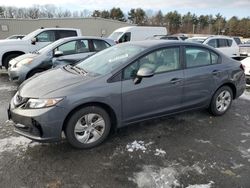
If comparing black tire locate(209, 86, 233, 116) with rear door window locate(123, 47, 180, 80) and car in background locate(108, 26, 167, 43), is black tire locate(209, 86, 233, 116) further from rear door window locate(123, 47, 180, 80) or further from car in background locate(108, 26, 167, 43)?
car in background locate(108, 26, 167, 43)

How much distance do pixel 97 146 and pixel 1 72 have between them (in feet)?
25.2

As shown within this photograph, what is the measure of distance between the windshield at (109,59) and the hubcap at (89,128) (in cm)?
70

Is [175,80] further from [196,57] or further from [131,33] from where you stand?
[131,33]

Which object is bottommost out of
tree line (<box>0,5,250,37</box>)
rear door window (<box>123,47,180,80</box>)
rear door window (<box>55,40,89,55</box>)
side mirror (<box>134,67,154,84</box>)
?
side mirror (<box>134,67,154,84</box>)

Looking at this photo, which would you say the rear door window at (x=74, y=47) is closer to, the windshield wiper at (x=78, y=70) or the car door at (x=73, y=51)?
the car door at (x=73, y=51)

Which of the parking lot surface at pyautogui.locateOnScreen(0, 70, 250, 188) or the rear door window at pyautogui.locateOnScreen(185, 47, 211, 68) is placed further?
the rear door window at pyautogui.locateOnScreen(185, 47, 211, 68)

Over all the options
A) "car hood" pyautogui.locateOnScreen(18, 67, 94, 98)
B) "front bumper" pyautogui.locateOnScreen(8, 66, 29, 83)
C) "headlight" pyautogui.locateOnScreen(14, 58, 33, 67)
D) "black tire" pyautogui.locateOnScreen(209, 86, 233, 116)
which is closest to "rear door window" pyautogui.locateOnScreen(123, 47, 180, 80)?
"car hood" pyautogui.locateOnScreen(18, 67, 94, 98)

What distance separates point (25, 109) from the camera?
3.31 m

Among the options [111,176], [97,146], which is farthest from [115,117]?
[111,176]

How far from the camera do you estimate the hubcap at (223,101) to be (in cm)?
499

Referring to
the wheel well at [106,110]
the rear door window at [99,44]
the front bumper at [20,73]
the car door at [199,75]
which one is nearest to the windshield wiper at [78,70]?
the wheel well at [106,110]

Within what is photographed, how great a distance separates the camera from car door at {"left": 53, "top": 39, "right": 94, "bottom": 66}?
706 cm

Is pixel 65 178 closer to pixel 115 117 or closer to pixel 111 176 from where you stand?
pixel 111 176

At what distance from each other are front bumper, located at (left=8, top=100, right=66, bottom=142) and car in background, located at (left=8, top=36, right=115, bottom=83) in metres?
3.58
